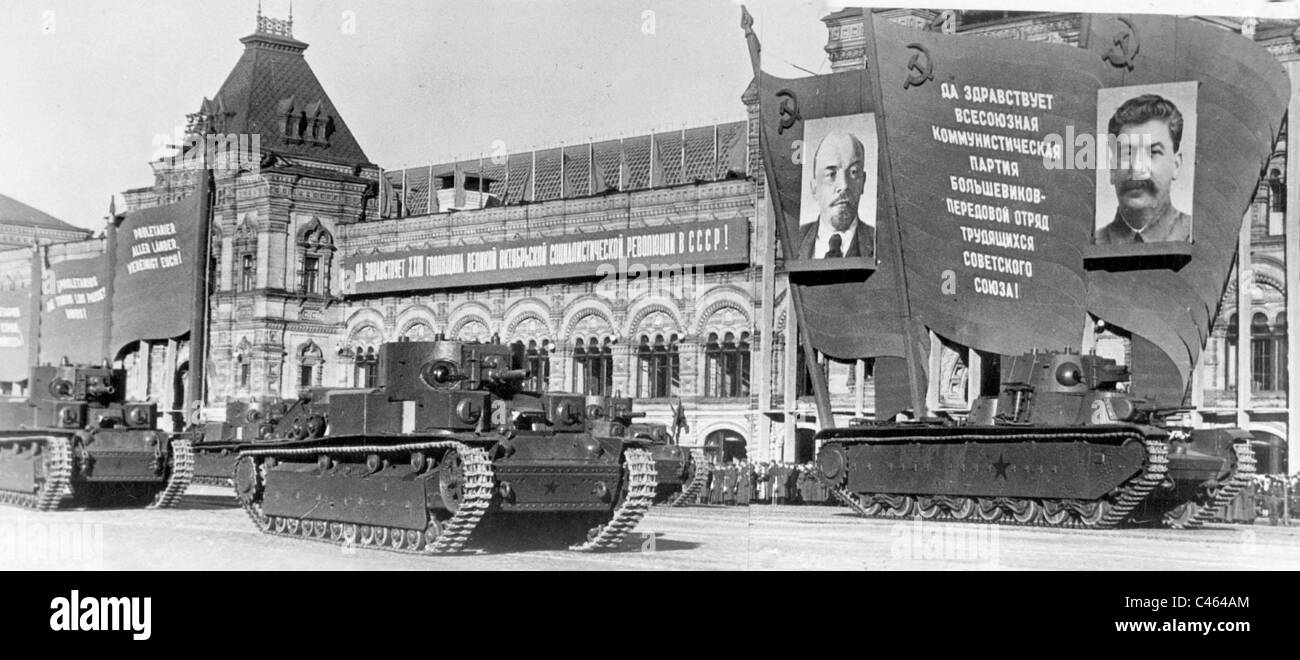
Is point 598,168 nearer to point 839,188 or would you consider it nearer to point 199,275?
point 199,275

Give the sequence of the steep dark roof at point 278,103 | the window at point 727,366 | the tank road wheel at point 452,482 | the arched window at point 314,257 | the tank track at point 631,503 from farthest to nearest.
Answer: the arched window at point 314,257 → the window at point 727,366 → the steep dark roof at point 278,103 → the tank track at point 631,503 → the tank road wheel at point 452,482

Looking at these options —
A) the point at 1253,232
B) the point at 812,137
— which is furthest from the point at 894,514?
the point at 1253,232

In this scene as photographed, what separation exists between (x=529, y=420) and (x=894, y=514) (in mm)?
8866

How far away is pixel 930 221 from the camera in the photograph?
87.6 ft

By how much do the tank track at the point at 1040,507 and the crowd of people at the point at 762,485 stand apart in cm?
462

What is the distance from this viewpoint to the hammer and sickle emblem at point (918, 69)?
85.9 ft

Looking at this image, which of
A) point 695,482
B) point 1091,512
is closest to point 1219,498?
point 1091,512

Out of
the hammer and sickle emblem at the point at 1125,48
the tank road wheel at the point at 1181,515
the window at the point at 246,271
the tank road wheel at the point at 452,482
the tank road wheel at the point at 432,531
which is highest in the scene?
the hammer and sickle emblem at the point at 1125,48

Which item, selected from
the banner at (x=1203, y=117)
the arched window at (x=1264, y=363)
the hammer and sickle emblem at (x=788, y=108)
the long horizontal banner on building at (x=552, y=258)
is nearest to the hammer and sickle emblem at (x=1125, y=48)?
the banner at (x=1203, y=117)

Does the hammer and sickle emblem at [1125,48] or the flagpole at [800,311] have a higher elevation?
the hammer and sickle emblem at [1125,48]

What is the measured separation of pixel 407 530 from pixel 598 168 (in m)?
28.6

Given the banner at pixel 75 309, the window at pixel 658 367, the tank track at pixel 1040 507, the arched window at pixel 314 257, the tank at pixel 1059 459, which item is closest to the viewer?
the tank track at pixel 1040 507

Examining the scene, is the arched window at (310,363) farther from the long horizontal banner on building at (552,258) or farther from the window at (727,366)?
the window at (727,366)
